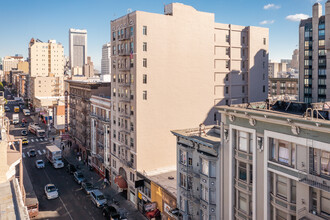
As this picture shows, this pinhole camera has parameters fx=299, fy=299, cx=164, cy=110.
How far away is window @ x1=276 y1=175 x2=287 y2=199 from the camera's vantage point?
78.8ft

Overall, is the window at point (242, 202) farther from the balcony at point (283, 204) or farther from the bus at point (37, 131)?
the bus at point (37, 131)

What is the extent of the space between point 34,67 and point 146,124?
164m

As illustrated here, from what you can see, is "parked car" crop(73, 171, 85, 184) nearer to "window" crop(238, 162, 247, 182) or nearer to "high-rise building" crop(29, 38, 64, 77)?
"window" crop(238, 162, 247, 182)

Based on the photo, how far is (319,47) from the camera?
101 m

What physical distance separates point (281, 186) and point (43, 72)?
197 m

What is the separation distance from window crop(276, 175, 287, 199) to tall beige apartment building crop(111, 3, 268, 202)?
29.4 metres

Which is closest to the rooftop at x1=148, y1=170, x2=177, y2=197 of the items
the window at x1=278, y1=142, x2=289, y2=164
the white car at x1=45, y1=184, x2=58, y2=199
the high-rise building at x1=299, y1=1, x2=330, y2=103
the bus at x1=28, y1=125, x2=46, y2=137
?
the window at x1=278, y1=142, x2=289, y2=164

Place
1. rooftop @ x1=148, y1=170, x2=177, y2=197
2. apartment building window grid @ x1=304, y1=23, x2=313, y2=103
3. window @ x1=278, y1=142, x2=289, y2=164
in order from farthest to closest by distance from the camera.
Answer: apartment building window grid @ x1=304, y1=23, x2=313, y2=103 → rooftop @ x1=148, y1=170, x2=177, y2=197 → window @ x1=278, y1=142, x2=289, y2=164

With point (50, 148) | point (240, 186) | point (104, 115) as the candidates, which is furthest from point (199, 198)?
point (50, 148)

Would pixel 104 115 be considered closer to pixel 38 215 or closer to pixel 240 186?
pixel 38 215

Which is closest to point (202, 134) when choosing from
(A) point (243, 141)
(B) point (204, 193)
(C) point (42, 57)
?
(B) point (204, 193)

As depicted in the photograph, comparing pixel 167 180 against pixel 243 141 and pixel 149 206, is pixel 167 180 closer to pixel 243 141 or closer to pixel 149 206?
pixel 149 206

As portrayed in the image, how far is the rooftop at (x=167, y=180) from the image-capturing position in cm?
4247

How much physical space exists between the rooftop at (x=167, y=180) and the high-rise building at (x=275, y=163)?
1106 centimetres
